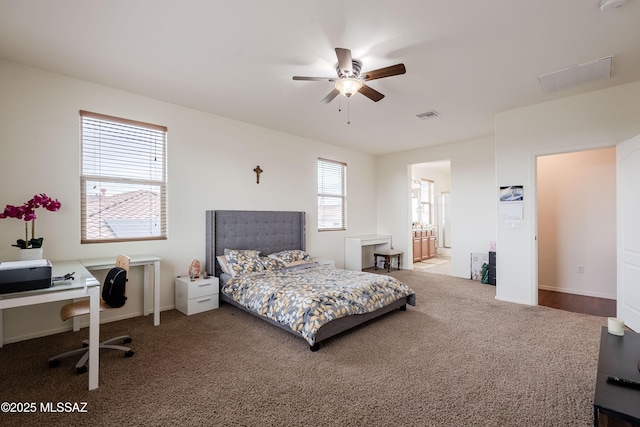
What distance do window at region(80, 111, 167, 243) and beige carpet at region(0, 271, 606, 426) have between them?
3.83ft

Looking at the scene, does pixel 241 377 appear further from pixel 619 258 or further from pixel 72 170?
pixel 619 258

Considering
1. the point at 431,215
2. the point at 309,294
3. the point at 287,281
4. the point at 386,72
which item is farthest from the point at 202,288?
the point at 431,215

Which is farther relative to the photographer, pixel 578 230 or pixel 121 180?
pixel 578 230

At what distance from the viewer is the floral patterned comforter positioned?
112 inches

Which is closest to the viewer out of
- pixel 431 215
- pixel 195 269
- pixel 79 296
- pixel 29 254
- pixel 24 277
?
pixel 24 277

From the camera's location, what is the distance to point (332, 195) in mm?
6402

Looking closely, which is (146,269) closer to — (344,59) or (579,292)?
(344,59)

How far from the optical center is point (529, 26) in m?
2.42

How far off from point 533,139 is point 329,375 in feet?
13.6

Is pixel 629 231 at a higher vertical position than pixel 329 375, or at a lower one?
higher

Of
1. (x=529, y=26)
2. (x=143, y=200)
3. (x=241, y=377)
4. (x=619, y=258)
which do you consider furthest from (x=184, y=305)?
(x=619, y=258)

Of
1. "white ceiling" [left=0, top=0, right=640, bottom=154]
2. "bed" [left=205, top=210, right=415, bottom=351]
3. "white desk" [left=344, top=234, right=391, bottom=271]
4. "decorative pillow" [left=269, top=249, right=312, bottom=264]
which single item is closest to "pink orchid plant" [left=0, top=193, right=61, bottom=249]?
"white ceiling" [left=0, top=0, right=640, bottom=154]

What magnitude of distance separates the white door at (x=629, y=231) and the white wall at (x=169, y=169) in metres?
4.34

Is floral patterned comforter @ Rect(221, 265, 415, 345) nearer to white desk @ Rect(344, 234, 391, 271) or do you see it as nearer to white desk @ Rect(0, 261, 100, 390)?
white desk @ Rect(0, 261, 100, 390)
